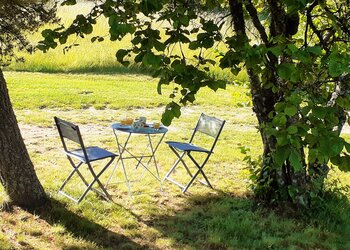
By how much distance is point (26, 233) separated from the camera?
4.24m

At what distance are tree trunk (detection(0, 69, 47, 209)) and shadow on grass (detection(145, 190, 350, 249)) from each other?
1.11 metres

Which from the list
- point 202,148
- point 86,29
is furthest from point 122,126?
point 86,29

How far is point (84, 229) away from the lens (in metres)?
4.43

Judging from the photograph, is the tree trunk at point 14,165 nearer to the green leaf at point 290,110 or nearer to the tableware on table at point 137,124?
the tableware on table at point 137,124

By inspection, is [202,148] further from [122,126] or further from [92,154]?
[92,154]

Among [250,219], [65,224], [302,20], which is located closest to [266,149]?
[250,219]

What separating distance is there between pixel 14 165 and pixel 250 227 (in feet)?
7.32

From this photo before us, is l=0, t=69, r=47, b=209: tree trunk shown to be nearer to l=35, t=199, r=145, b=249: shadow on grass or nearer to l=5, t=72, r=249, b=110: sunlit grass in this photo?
l=35, t=199, r=145, b=249: shadow on grass

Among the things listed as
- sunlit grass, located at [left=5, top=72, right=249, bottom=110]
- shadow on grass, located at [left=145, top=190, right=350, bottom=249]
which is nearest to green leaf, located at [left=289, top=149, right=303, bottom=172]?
shadow on grass, located at [left=145, top=190, right=350, bottom=249]

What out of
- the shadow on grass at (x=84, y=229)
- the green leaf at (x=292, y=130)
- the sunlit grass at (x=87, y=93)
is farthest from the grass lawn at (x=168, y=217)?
the sunlit grass at (x=87, y=93)

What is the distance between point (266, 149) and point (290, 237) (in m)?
0.97

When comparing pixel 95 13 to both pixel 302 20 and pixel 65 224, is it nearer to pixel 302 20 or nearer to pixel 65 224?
pixel 65 224

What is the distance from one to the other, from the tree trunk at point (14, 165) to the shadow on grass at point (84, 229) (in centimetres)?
17

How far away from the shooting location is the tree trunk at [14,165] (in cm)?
441
